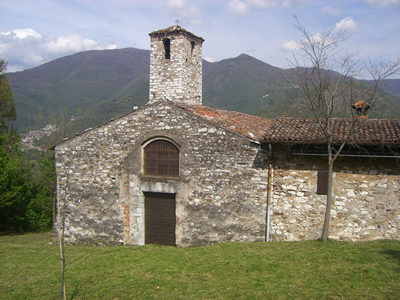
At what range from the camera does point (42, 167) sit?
3086cm

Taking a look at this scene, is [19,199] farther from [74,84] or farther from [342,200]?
[74,84]

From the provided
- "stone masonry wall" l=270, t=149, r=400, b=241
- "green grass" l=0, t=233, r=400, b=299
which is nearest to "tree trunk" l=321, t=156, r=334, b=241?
"green grass" l=0, t=233, r=400, b=299

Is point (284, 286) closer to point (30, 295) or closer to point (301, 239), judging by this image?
point (301, 239)

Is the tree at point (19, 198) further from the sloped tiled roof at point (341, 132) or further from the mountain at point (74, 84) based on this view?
the mountain at point (74, 84)

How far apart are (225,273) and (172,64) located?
1002cm

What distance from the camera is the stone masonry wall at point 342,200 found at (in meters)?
10.2

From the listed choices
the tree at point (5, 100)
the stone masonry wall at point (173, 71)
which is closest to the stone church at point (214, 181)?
the stone masonry wall at point (173, 71)

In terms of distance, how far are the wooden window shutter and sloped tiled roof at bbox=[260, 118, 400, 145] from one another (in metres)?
1.17

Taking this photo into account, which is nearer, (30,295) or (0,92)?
(30,295)

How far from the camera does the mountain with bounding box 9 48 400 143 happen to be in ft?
231

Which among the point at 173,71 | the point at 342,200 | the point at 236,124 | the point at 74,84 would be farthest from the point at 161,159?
the point at 74,84

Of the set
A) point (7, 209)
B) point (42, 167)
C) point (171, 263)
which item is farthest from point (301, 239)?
point (42, 167)

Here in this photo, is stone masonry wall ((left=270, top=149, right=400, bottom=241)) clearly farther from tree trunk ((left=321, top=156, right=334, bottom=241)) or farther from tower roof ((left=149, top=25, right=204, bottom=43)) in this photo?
tower roof ((left=149, top=25, right=204, bottom=43))

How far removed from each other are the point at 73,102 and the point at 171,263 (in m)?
104
